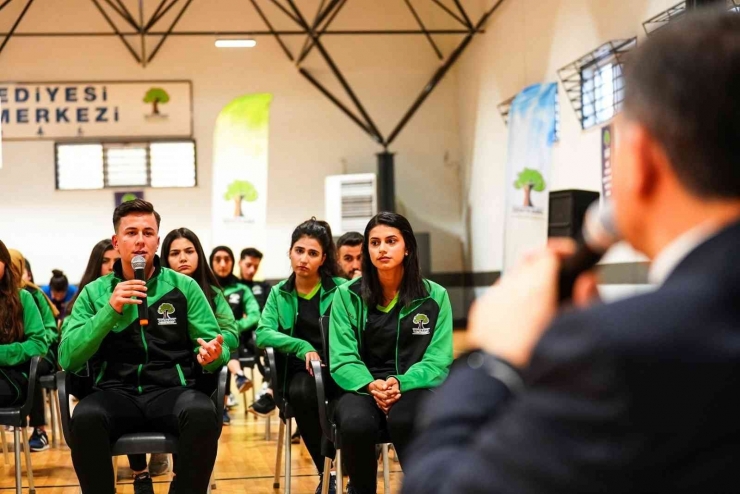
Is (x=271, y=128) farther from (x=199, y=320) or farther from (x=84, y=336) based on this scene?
(x=84, y=336)

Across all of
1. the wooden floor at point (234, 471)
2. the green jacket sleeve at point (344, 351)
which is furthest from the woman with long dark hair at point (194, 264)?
the green jacket sleeve at point (344, 351)

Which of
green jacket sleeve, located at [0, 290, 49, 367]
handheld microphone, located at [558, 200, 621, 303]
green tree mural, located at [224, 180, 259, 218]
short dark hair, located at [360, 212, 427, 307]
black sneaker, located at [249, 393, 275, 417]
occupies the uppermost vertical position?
green tree mural, located at [224, 180, 259, 218]

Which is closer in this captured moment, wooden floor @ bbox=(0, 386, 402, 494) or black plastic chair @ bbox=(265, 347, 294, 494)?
black plastic chair @ bbox=(265, 347, 294, 494)

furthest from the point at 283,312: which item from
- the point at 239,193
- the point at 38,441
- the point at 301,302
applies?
the point at 239,193

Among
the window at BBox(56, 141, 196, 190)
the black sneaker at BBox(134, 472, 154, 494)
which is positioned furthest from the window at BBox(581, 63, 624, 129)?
the window at BBox(56, 141, 196, 190)

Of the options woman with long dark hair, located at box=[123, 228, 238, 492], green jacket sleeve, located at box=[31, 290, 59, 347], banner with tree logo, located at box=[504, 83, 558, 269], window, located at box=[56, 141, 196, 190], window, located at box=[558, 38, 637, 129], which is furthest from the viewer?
window, located at box=[56, 141, 196, 190]

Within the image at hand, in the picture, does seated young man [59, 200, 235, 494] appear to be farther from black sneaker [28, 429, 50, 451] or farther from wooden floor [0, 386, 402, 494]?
black sneaker [28, 429, 50, 451]

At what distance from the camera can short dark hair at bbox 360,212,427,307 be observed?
13.0 feet

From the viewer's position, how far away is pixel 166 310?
12.4ft

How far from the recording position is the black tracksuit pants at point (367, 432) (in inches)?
140

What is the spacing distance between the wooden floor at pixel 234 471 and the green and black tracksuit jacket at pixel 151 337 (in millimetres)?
1247

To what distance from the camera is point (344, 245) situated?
607 cm

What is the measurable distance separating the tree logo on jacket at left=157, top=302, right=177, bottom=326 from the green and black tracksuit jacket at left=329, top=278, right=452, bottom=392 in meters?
0.66

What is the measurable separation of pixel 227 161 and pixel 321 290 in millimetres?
6339
